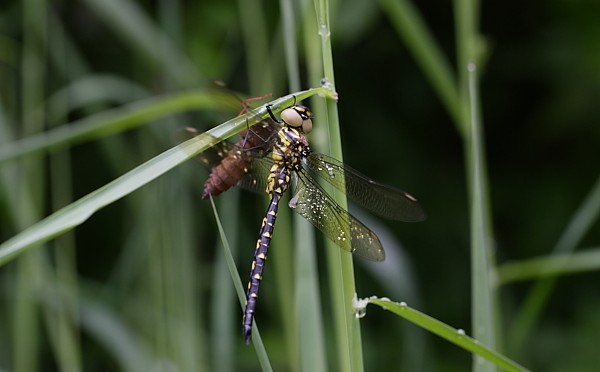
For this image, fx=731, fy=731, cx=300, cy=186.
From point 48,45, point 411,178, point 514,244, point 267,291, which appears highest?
point 48,45

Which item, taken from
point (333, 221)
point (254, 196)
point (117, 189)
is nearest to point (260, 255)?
point (333, 221)

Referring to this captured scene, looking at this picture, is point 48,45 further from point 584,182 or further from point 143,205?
point 584,182

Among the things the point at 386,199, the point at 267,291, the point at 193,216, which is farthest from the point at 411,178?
the point at 386,199

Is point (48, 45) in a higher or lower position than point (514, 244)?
higher

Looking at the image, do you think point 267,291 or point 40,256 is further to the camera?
point 267,291

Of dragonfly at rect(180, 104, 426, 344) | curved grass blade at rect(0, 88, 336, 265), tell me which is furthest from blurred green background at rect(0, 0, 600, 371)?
curved grass blade at rect(0, 88, 336, 265)

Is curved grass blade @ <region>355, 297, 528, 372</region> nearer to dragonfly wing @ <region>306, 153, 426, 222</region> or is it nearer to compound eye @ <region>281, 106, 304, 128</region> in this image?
dragonfly wing @ <region>306, 153, 426, 222</region>

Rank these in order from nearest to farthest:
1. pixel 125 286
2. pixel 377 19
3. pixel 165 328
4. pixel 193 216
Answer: pixel 165 328 < pixel 125 286 < pixel 193 216 < pixel 377 19
